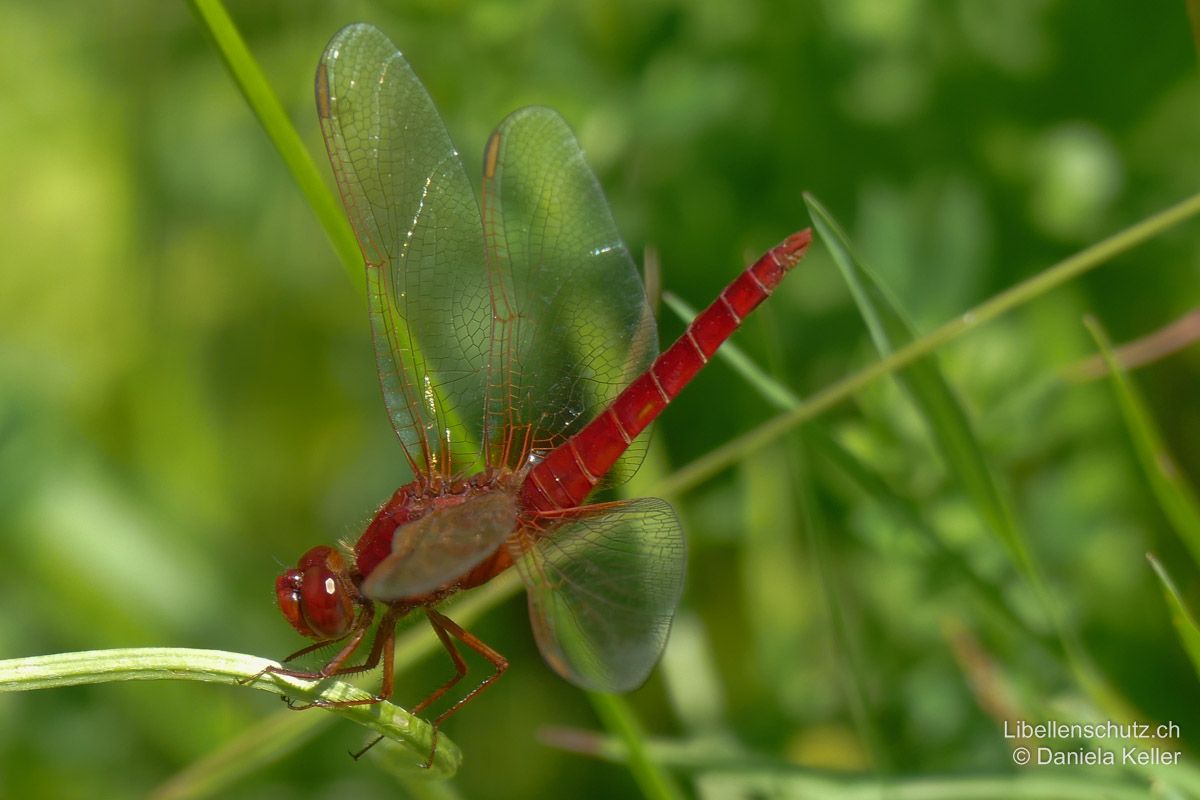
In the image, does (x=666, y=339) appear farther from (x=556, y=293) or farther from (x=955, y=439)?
(x=955, y=439)

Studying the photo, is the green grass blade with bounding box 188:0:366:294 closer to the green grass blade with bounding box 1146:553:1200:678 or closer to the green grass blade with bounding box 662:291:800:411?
the green grass blade with bounding box 662:291:800:411

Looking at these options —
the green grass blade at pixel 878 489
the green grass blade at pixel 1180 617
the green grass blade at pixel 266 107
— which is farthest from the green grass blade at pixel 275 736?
the green grass blade at pixel 1180 617

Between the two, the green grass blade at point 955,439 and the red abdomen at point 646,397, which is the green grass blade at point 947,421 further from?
the red abdomen at point 646,397

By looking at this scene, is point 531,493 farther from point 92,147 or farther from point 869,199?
point 92,147

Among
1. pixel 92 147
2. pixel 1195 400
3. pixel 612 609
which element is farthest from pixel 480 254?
pixel 1195 400

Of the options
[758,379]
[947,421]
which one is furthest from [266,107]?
[947,421]
